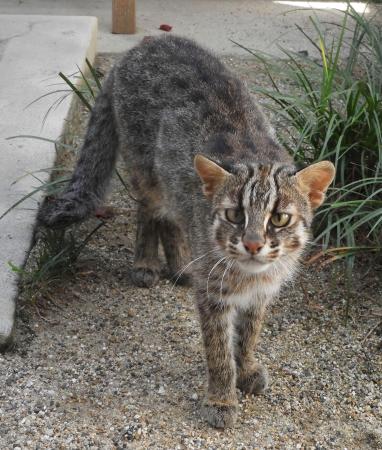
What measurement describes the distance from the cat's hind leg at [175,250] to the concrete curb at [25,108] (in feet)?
2.58

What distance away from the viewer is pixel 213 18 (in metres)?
8.43

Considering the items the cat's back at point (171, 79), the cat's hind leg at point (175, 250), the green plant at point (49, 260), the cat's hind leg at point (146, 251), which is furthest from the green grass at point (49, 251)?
the cat's back at point (171, 79)

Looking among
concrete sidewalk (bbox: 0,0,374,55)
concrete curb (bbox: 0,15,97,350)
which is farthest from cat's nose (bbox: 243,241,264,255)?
concrete sidewalk (bbox: 0,0,374,55)

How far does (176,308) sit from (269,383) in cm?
76

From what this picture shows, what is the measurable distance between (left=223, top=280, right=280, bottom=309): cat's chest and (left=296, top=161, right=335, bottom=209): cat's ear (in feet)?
1.42

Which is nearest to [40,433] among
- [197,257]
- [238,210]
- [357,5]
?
[197,257]

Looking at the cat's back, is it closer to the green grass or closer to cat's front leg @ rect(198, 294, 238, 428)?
the green grass

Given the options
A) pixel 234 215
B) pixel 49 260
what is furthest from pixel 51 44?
pixel 234 215

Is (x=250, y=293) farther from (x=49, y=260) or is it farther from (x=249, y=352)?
(x=49, y=260)

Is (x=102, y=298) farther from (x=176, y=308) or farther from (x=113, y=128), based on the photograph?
(x=113, y=128)

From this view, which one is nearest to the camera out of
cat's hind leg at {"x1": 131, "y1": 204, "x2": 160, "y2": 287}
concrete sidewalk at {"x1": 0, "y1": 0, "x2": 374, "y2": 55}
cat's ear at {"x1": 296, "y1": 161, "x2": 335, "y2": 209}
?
cat's ear at {"x1": 296, "y1": 161, "x2": 335, "y2": 209}

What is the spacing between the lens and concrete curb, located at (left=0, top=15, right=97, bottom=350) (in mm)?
4602

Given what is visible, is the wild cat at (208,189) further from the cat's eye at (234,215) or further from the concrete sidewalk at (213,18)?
the concrete sidewalk at (213,18)

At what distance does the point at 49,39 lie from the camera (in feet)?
23.4
